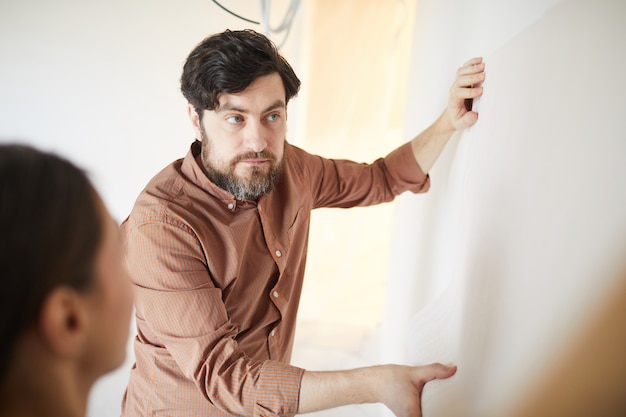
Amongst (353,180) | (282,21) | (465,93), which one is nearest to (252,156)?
(353,180)

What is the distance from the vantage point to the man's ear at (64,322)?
0.48 m

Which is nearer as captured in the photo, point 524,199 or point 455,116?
point 524,199

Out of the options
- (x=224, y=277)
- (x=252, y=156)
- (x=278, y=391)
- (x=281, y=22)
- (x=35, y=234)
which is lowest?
(x=278, y=391)

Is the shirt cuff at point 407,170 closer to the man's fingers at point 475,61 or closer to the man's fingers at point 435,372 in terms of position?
the man's fingers at point 475,61

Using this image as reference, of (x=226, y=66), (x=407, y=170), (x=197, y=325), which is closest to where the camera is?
(x=197, y=325)

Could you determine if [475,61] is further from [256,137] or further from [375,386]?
[375,386]

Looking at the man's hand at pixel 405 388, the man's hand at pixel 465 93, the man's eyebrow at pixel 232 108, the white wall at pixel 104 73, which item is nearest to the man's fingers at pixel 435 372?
the man's hand at pixel 405 388

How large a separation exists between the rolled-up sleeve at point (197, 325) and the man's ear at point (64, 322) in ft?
1.30

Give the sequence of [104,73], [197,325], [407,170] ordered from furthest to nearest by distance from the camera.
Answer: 1. [104,73]
2. [407,170]
3. [197,325]

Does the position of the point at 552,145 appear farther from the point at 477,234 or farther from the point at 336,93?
the point at 336,93

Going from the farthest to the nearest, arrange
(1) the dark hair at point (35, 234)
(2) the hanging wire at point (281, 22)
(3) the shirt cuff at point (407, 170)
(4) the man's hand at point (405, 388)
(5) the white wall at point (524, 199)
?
(2) the hanging wire at point (281, 22) < (3) the shirt cuff at point (407, 170) < (4) the man's hand at point (405, 388) < (5) the white wall at point (524, 199) < (1) the dark hair at point (35, 234)

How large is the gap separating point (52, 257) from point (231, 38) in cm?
73

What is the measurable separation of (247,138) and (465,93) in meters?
0.42

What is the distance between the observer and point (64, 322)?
50 centimetres
